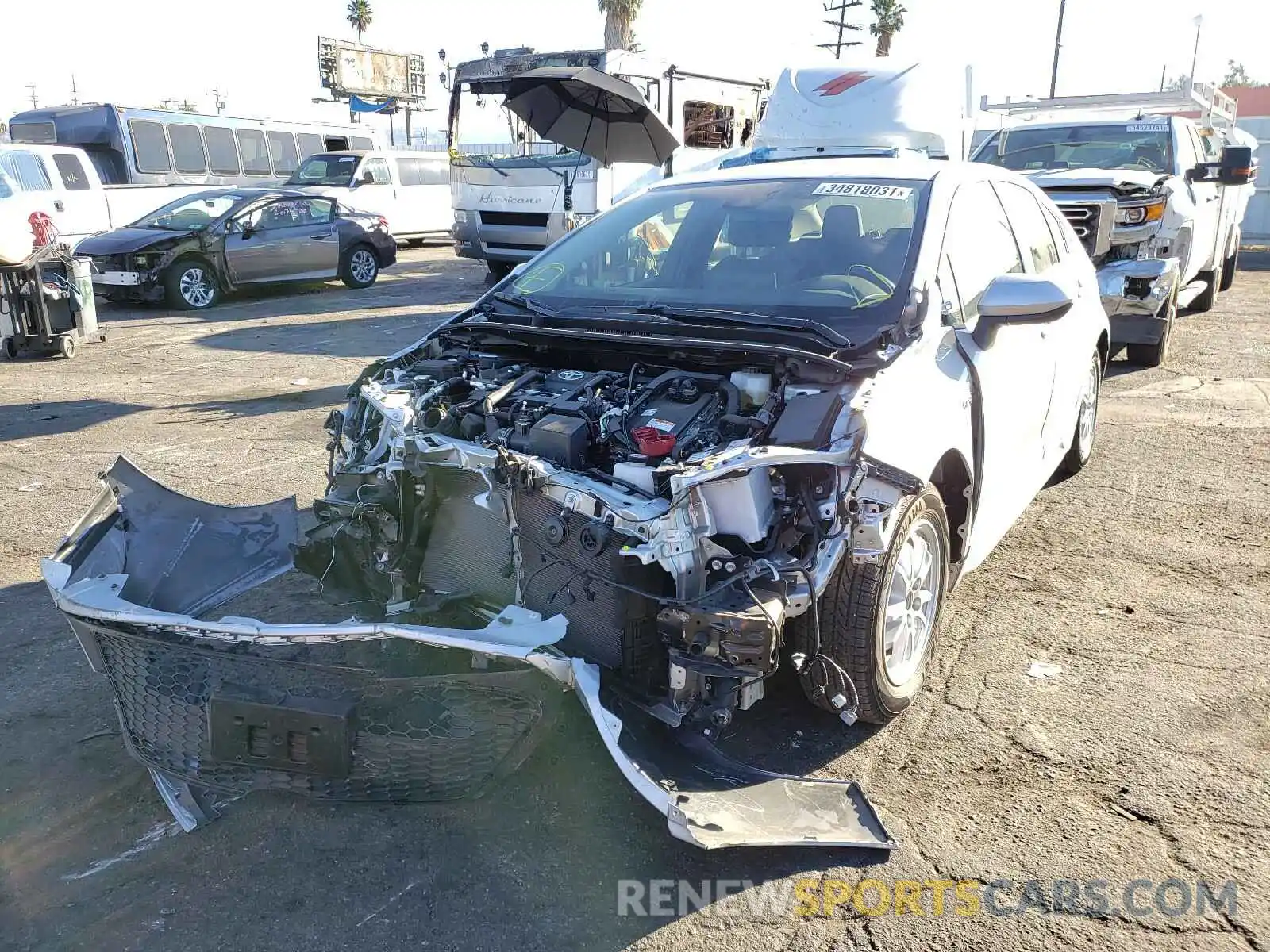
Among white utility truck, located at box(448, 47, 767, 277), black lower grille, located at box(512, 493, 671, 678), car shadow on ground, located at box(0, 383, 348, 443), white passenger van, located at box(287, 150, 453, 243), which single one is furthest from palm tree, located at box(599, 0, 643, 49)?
black lower grille, located at box(512, 493, 671, 678)

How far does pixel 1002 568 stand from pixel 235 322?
10962 mm

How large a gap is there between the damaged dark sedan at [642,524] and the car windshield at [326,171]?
15761 millimetres

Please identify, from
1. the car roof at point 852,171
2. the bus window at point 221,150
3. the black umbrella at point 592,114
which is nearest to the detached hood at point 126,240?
the black umbrella at point 592,114

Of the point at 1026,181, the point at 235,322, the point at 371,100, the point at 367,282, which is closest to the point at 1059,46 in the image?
the point at 371,100

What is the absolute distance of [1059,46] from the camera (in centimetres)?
4097

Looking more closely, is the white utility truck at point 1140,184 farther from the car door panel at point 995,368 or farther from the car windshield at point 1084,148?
the car door panel at point 995,368

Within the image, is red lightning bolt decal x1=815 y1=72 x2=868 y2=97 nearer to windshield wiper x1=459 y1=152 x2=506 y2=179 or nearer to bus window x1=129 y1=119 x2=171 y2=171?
windshield wiper x1=459 y1=152 x2=506 y2=179

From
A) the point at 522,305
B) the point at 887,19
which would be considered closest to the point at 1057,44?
the point at 887,19

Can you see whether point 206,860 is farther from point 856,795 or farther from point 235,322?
point 235,322

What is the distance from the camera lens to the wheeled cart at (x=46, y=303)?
10211 mm

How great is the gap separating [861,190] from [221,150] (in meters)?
18.4

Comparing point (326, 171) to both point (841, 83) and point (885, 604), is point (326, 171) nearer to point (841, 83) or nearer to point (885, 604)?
point (841, 83)

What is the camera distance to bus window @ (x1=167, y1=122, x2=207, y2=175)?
18703 mm

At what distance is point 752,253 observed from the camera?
4266mm
